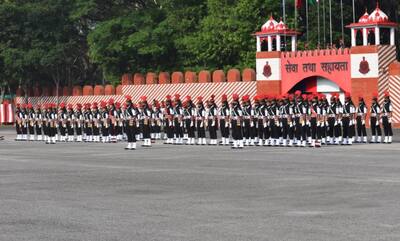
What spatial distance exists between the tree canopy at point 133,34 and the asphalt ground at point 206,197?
2726cm

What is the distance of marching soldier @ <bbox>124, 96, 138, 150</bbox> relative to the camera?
121 ft

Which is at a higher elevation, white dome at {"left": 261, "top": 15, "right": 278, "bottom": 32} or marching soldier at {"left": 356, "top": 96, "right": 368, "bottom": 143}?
white dome at {"left": 261, "top": 15, "right": 278, "bottom": 32}

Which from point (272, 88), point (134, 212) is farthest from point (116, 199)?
point (272, 88)

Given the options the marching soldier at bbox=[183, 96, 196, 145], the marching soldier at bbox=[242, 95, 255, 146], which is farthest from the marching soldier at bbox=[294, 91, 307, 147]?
the marching soldier at bbox=[183, 96, 196, 145]

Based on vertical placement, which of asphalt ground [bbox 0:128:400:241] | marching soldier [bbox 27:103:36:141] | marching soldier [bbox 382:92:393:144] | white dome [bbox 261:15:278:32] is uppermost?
white dome [bbox 261:15:278:32]

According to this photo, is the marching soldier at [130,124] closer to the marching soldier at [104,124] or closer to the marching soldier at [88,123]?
the marching soldier at [104,124]

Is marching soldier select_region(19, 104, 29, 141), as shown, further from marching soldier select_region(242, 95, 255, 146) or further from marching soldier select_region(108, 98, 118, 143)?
marching soldier select_region(242, 95, 255, 146)

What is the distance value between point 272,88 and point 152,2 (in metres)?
18.9

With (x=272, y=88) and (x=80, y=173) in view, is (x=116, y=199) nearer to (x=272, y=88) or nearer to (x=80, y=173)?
(x=80, y=173)

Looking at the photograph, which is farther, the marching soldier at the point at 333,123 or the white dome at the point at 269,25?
the white dome at the point at 269,25

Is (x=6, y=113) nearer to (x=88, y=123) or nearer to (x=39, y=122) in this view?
(x=39, y=122)

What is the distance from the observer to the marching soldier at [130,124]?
37.0 m

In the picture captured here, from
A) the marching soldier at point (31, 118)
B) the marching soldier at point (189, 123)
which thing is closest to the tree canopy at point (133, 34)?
the marching soldier at point (31, 118)

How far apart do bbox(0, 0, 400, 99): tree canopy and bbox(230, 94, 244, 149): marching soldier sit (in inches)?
657
